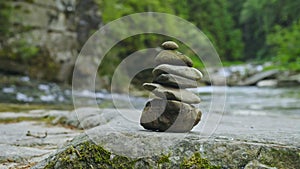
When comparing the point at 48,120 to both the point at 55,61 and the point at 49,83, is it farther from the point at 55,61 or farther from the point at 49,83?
the point at 55,61

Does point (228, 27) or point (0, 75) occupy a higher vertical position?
point (228, 27)

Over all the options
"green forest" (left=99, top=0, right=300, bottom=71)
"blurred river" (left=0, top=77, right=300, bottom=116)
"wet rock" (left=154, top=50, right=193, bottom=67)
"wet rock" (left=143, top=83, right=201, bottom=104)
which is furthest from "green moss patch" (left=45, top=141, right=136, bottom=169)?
"green forest" (left=99, top=0, right=300, bottom=71)

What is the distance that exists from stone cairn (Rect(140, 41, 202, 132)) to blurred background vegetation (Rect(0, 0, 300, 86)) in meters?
10.3

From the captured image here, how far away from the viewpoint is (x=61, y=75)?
1308 cm

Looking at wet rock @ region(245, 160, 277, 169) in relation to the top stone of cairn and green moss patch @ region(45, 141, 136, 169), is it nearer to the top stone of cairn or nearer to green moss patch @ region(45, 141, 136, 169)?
green moss patch @ region(45, 141, 136, 169)

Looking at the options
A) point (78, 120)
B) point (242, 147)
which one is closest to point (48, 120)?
point (78, 120)

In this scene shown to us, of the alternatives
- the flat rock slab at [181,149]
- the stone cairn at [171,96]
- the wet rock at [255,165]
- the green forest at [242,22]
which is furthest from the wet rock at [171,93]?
the green forest at [242,22]

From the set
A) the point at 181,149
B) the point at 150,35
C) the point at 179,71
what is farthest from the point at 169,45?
the point at 150,35

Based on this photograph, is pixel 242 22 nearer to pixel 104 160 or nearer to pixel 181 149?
pixel 181 149

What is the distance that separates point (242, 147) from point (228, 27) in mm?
45718

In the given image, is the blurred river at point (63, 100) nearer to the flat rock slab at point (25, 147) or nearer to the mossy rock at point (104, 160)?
the flat rock slab at point (25, 147)

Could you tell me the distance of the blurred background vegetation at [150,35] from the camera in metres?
12.0

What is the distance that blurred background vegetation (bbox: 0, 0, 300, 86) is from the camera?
12.0 metres

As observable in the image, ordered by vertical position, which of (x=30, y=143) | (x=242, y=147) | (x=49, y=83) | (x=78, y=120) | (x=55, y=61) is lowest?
(x=242, y=147)
